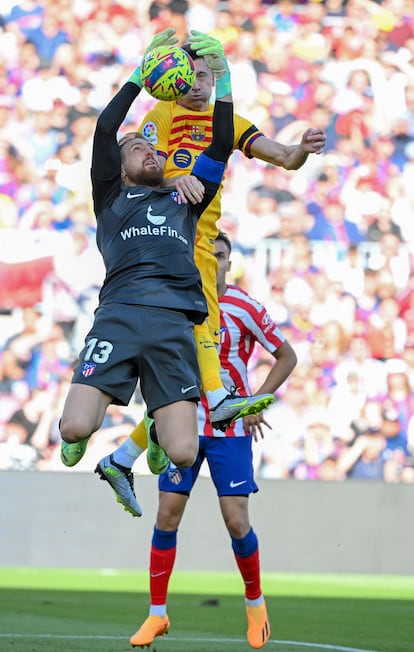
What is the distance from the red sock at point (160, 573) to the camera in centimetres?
595

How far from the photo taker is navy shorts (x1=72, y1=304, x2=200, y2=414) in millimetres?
4891

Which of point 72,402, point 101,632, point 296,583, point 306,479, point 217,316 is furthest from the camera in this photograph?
point 306,479

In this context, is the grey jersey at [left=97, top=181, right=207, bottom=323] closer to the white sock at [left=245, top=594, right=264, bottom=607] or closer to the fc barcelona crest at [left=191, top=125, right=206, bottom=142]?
the fc barcelona crest at [left=191, top=125, right=206, bottom=142]

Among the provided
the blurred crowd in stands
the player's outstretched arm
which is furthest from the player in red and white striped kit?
the blurred crowd in stands

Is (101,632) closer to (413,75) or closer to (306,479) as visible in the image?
(306,479)

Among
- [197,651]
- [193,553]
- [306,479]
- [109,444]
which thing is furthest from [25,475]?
[197,651]

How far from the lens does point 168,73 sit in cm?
505

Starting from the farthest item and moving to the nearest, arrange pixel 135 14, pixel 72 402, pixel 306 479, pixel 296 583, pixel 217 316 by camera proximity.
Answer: pixel 135 14
pixel 306 479
pixel 296 583
pixel 217 316
pixel 72 402

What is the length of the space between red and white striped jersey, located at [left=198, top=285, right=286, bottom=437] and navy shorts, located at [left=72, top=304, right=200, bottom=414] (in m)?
1.44

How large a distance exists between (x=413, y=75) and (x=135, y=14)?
2.69 metres

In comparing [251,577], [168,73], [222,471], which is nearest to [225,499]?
[222,471]

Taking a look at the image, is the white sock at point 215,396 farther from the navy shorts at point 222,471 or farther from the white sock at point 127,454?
the navy shorts at point 222,471

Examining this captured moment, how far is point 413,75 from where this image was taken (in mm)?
11688

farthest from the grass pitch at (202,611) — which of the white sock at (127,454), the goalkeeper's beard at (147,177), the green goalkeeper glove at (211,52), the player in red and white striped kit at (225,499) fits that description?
the green goalkeeper glove at (211,52)
